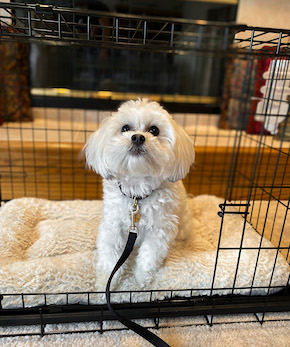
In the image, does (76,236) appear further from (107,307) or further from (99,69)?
(99,69)

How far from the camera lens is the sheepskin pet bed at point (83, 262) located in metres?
1.09

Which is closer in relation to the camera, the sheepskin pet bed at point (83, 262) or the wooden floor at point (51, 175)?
the sheepskin pet bed at point (83, 262)

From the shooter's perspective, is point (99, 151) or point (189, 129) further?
point (189, 129)

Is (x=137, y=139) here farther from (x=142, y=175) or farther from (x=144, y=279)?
(x=144, y=279)

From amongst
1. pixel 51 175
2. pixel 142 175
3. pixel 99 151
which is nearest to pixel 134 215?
pixel 142 175

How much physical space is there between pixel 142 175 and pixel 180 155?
0.15m

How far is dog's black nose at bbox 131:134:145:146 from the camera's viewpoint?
3.29ft

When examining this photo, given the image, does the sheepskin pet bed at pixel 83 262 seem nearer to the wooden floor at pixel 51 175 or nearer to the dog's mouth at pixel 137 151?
A: the dog's mouth at pixel 137 151

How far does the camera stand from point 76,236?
1454 mm

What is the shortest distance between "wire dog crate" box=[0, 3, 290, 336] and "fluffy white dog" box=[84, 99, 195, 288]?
0.17 m

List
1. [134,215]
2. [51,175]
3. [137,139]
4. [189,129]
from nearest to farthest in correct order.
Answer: [137,139], [134,215], [51,175], [189,129]

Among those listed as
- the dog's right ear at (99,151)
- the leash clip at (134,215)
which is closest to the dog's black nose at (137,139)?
the dog's right ear at (99,151)

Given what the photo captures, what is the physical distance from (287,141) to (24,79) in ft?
8.17

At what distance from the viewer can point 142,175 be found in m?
1.08
